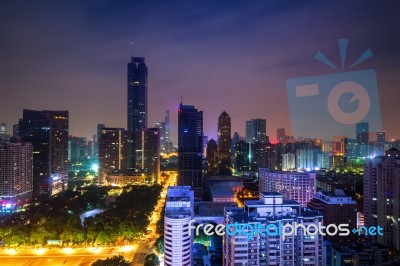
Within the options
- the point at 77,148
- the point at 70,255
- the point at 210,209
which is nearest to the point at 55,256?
the point at 70,255

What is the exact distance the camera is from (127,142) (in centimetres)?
1892

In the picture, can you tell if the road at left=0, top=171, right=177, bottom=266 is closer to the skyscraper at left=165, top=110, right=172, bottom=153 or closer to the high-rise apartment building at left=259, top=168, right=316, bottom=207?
the high-rise apartment building at left=259, top=168, right=316, bottom=207

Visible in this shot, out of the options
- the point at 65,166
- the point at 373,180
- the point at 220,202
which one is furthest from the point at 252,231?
the point at 65,166

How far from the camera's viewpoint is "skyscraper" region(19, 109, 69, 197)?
13758mm

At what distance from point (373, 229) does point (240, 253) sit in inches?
155

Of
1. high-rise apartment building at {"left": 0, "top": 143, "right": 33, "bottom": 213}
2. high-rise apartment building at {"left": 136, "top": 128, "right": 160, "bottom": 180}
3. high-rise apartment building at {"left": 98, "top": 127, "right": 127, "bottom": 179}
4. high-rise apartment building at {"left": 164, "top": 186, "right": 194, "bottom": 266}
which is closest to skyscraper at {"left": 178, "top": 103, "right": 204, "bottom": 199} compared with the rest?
high-rise apartment building at {"left": 136, "top": 128, "right": 160, "bottom": 180}

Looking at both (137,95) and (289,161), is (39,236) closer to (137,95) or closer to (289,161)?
(289,161)

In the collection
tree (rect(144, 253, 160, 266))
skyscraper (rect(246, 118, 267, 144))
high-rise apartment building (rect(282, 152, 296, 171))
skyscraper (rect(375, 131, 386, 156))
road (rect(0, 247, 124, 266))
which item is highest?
skyscraper (rect(246, 118, 267, 144))

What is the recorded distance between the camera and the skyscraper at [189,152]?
1291 centimetres

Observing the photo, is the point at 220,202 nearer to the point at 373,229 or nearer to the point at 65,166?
the point at 373,229

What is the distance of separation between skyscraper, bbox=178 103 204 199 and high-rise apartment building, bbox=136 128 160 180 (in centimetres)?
476

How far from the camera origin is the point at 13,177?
11492mm

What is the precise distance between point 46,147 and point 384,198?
1214 centimetres

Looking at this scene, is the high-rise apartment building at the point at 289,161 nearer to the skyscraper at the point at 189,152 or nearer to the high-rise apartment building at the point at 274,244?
the skyscraper at the point at 189,152
